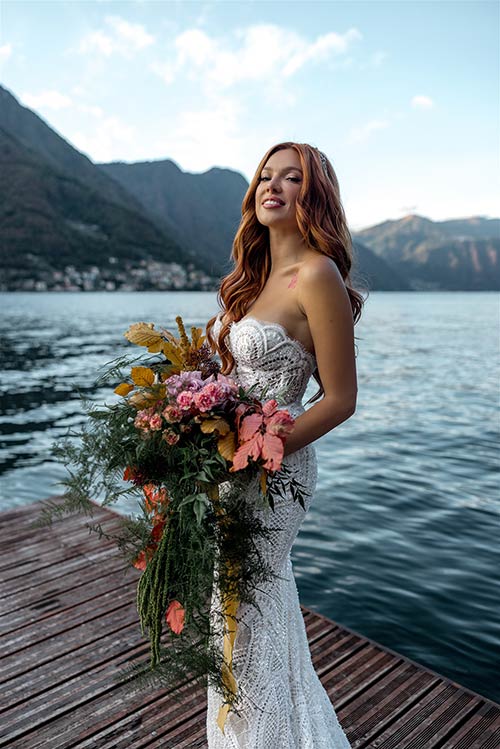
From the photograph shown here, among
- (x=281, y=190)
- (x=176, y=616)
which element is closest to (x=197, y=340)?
(x=281, y=190)

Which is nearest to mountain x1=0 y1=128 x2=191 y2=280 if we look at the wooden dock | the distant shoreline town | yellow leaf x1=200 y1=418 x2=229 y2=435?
the distant shoreline town

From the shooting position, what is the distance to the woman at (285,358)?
2307 mm

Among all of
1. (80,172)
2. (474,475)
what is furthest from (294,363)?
(80,172)

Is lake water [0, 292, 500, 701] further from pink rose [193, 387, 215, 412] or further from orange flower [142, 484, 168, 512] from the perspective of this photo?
pink rose [193, 387, 215, 412]

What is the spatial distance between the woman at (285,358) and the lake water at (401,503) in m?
2.97

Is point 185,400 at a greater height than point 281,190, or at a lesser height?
lesser

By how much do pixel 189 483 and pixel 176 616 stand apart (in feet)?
1.72

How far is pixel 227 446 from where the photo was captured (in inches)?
75.2

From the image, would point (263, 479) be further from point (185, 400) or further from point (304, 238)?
point (304, 238)

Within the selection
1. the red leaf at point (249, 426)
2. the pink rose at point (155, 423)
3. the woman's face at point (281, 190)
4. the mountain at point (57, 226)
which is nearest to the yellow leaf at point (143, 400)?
the pink rose at point (155, 423)

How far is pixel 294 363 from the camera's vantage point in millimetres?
2340

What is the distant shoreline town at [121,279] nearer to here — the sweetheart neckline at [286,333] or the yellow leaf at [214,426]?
the sweetheart neckline at [286,333]

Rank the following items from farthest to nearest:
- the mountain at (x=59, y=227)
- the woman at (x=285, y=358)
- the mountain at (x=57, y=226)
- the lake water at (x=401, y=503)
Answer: the mountain at (x=57, y=226), the mountain at (x=59, y=227), the lake water at (x=401, y=503), the woman at (x=285, y=358)

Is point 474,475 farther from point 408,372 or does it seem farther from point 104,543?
point 408,372
